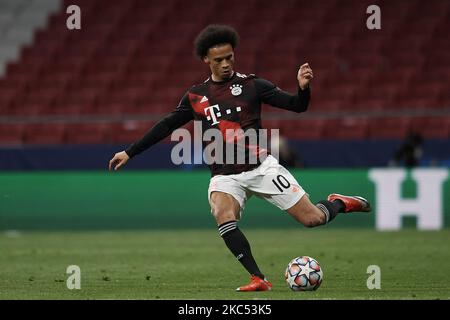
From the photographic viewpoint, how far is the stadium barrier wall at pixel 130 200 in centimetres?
1861

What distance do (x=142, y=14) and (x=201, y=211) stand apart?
33.2ft

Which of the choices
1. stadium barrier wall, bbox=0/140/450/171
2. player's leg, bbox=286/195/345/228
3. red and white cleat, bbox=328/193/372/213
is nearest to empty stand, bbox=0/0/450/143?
stadium barrier wall, bbox=0/140/450/171

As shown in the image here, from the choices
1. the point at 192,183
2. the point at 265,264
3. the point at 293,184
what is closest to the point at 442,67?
the point at 192,183

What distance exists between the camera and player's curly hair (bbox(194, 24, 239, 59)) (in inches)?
379

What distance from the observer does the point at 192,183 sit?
61.5ft

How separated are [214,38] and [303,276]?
7.48 feet

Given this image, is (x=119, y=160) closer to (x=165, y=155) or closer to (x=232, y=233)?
(x=232, y=233)

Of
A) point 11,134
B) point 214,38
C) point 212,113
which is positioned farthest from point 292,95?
point 11,134

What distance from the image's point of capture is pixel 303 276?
30.6 ft

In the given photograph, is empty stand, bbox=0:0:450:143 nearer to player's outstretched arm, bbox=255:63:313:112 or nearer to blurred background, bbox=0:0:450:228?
blurred background, bbox=0:0:450:228

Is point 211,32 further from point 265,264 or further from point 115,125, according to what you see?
point 115,125

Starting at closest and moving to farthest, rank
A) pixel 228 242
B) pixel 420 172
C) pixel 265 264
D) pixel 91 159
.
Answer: pixel 228 242, pixel 265 264, pixel 420 172, pixel 91 159

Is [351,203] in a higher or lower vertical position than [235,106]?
lower

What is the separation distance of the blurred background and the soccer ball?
9212 mm
